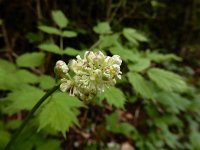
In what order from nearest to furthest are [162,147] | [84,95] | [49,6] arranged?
[84,95], [162,147], [49,6]

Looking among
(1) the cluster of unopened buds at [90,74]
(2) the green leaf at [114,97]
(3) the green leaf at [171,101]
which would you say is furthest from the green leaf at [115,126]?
(1) the cluster of unopened buds at [90,74]

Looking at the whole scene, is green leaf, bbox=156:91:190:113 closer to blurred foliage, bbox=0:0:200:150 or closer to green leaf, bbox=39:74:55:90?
blurred foliage, bbox=0:0:200:150

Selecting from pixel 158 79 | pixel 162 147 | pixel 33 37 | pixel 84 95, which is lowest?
pixel 162 147

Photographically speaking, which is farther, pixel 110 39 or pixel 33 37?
pixel 33 37

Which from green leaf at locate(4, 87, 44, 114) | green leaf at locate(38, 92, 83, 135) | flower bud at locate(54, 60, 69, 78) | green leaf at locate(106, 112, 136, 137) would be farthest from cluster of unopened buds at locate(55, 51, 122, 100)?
green leaf at locate(106, 112, 136, 137)

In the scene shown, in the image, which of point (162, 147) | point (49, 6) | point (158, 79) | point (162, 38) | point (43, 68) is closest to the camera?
point (158, 79)

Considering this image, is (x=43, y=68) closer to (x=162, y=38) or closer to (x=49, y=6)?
(x=49, y=6)

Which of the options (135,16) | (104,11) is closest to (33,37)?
(104,11)
